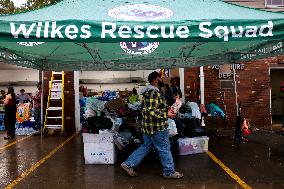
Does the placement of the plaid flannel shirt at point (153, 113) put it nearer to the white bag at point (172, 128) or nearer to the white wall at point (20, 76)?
the white bag at point (172, 128)

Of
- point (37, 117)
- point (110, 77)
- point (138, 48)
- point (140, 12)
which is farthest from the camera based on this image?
point (110, 77)

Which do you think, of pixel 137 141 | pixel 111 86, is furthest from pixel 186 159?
pixel 111 86

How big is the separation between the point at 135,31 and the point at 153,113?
173cm

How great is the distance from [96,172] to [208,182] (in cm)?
232

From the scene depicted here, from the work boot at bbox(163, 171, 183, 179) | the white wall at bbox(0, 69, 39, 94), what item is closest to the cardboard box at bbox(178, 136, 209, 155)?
the work boot at bbox(163, 171, 183, 179)

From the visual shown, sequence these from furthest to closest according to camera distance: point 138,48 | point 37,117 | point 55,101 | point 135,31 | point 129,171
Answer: point 37,117, point 55,101, point 138,48, point 129,171, point 135,31

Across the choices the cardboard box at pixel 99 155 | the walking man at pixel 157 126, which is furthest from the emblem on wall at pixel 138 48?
the walking man at pixel 157 126

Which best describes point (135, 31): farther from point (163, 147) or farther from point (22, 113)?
point (22, 113)

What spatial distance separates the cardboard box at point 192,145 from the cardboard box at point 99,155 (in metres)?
1.78

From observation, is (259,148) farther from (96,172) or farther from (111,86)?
(111,86)

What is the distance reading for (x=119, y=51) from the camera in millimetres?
10391

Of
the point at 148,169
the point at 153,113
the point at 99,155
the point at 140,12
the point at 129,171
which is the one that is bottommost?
the point at 148,169

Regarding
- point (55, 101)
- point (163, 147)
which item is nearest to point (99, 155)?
point (163, 147)

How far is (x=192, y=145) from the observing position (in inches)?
352
